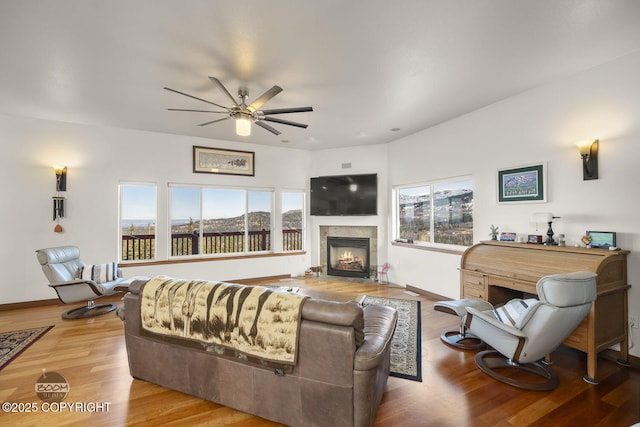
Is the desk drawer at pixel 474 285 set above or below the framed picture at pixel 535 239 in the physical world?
below

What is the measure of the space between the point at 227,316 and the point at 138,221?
4158 millimetres

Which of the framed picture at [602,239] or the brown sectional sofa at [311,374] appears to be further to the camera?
the framed picture at [602,239]

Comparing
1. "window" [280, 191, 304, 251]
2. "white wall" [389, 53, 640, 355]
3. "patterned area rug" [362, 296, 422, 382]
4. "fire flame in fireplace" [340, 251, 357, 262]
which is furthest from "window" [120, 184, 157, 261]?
"white wall" [389, 53, 640, 355]

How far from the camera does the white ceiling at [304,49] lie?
6.64ft

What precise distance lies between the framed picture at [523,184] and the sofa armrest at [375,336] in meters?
2.45

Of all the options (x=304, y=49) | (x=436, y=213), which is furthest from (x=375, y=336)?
(x=436, y=213)

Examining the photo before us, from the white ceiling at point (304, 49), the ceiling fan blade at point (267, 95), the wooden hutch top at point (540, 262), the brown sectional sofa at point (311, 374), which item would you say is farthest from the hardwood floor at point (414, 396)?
the white ceiling at point (304, 49)

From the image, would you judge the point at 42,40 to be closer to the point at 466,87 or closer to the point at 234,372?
the point at 234,372

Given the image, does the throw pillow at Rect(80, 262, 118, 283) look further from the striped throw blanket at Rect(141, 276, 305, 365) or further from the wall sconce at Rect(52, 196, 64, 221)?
the striped throw blanket at Rect(141, 276, 305, 365)

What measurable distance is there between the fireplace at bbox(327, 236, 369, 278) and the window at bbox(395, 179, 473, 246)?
2.83 feet

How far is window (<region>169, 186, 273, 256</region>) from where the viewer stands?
5.36 meters

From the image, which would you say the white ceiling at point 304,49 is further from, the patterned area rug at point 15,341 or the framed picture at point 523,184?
the patterned area rug at point 15,341

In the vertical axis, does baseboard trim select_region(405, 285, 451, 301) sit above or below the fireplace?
below

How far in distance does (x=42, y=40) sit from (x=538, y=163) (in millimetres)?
5138
